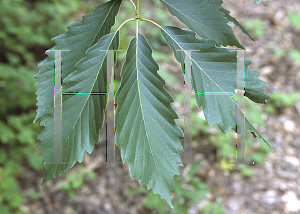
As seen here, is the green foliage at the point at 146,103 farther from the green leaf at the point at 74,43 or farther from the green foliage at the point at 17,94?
the green foliage at the point at 17,94

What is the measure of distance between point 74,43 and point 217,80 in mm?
367

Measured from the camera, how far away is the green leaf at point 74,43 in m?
0.64

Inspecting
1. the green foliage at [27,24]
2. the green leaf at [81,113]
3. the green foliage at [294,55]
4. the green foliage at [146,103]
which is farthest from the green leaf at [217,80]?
the green foliage at [294,55]

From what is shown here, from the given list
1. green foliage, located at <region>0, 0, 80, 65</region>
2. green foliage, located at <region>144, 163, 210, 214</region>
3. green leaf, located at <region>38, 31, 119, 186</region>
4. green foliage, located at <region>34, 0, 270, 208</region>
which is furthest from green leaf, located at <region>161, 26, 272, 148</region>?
green foliage, located at <region>0, 0, 80, 65</region>

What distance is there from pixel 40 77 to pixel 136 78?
26 cm

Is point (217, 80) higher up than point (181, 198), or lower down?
higher up

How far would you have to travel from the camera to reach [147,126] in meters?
0.59

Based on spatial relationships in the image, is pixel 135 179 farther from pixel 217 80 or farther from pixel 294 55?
pixel 294 55

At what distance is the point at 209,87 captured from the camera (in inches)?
23.3

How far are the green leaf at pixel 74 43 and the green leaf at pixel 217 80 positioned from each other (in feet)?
0.70

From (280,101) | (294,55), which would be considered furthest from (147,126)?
(294,55)

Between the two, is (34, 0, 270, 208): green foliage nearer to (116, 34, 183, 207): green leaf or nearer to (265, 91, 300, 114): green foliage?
(116, 34, 183, 207): green leaf

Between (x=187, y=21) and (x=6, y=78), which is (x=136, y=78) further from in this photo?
(x=6, y=78)

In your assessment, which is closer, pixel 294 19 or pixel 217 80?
pixel 217 80
